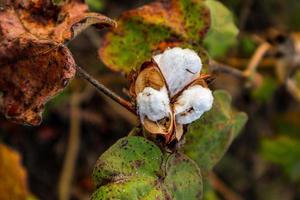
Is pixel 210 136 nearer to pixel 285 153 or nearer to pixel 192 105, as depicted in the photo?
pixel 192 105

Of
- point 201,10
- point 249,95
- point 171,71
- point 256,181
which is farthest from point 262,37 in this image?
point 171,71

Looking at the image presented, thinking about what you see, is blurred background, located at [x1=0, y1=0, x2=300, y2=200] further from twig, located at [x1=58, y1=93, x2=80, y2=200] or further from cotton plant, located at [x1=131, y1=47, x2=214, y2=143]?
cotton plant, located at [x1=131, y1=47, x2=214, y2=143]

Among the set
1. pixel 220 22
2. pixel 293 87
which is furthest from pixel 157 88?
pixel 293 87

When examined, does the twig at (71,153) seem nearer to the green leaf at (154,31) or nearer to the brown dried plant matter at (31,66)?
the green leaf at (154,31)

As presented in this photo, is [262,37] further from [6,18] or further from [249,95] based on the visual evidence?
[6,18]

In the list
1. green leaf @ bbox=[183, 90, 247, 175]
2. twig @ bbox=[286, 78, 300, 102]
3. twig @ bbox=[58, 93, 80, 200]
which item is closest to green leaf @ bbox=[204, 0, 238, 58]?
green leaf @ bbox=[183, 90, 247, 175]

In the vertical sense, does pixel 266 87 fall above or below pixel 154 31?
below
